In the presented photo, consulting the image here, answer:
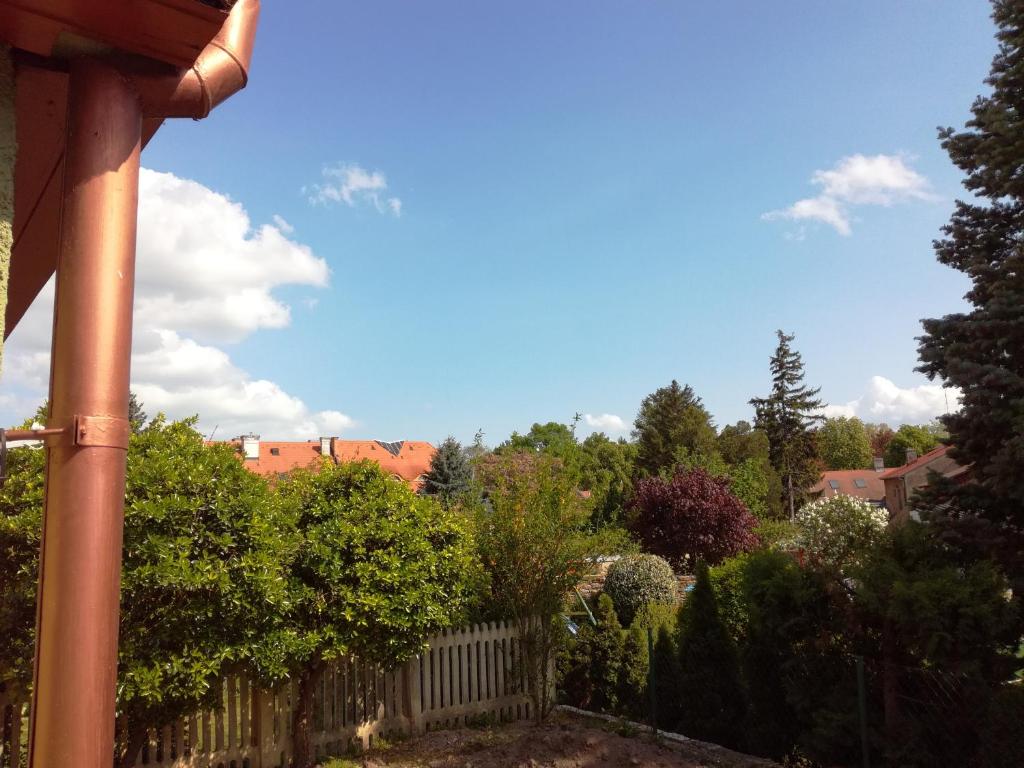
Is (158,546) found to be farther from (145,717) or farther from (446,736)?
(446,736)

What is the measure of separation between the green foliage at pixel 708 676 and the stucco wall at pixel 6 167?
8.17 m

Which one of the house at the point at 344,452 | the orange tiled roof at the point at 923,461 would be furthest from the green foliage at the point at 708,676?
the house at the point at 344,452

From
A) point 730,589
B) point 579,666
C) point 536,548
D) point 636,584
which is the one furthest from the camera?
point 636,584

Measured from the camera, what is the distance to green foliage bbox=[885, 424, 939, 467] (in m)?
64.5

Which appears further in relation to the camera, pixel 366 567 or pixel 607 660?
pixel 607 660

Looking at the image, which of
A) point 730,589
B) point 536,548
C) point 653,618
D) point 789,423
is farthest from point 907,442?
point 536,548

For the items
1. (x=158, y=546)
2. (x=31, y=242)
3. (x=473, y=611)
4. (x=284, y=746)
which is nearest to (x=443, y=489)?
(x=473, y=611)

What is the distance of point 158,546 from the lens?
213 inches

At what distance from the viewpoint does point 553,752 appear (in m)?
7.21

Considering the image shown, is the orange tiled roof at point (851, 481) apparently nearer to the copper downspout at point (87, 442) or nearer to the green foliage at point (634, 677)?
the green foliage at point (634, 677)

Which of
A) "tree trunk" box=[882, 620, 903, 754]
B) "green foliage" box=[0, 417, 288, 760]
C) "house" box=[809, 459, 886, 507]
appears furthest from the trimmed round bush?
"house" box=[809, 459, 886, 507]

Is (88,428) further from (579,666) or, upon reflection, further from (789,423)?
(789,423)

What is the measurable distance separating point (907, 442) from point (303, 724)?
2756 inches

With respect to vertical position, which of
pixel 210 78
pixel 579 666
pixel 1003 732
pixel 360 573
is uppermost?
pixel 210 78
